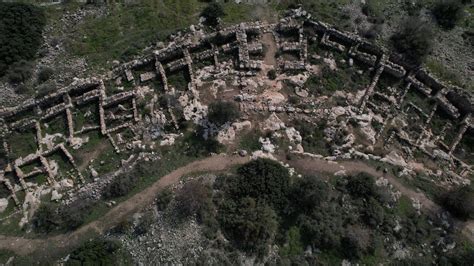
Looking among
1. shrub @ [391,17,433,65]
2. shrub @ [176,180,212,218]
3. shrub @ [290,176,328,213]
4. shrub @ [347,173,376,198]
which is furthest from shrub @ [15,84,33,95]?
shrub @ [391,17,433,65]

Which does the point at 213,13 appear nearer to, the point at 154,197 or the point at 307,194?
the point at 154,197

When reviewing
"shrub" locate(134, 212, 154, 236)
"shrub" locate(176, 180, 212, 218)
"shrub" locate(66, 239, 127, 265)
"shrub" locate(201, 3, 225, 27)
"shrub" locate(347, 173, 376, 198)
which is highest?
"shrub" locate(201, 3, 225, 27)

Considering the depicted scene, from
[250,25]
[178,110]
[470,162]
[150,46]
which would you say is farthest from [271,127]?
[470,162]

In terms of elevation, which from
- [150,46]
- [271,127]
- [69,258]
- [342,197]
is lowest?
[69,258]

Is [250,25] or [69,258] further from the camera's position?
[250,25]

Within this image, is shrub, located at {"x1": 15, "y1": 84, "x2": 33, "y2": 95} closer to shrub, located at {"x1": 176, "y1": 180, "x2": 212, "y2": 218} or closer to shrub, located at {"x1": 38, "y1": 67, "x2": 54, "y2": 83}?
shrub, located at {"x1": 38, "y1": 67, "x2": 54, "y2": 83}

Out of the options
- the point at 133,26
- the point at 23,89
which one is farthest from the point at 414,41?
the point at 23,89

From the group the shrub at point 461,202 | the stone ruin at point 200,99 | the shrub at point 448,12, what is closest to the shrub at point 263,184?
the stone ruin at point 200,99

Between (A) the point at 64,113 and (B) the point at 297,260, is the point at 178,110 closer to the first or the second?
(A) the point at 64,113
